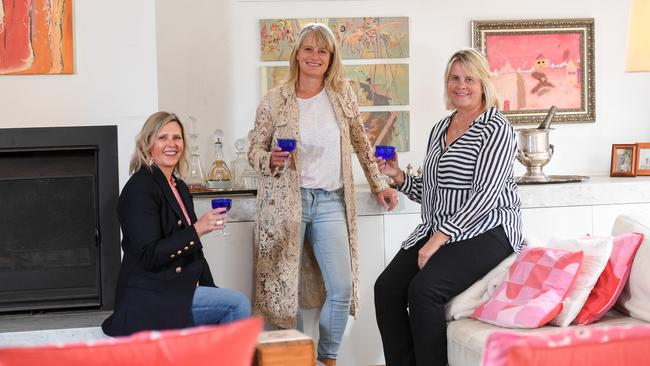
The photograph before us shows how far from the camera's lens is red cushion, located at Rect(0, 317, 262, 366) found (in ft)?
5.44

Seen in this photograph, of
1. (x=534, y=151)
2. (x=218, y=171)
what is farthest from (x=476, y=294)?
(x=218, y=171)

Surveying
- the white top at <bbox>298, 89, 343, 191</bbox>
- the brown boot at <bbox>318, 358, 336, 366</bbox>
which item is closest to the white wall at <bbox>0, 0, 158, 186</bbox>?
the white top at <bbox>298, 89, 343, 191</bbox>

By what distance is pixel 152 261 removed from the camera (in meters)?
3.27

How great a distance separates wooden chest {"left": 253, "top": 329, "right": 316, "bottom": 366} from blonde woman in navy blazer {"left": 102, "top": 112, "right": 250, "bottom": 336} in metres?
0.51

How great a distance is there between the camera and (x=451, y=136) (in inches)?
148

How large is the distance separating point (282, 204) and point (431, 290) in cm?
77

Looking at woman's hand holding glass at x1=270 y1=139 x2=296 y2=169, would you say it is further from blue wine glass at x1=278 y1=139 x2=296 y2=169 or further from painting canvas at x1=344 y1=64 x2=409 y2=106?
painting canvas at x1=344 y1=64 x2=409 y2=106

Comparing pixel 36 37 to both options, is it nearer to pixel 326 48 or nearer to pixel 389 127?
pixel 326 48

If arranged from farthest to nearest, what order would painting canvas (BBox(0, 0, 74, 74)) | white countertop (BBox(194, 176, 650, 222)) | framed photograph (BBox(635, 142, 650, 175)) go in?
framed photograph (BBox(635, 142, 650, 175))
white countertop (BBox(194, 176, 650, 222))
painting canvas (BBox(0, 0, 74, 74))

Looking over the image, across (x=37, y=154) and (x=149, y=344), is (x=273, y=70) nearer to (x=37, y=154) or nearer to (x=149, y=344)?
(x=37, y=154)

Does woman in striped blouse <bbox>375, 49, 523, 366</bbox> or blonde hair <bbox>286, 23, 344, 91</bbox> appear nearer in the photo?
woman in striped blouse <bbox>375, 49, 523, 366</bbox>

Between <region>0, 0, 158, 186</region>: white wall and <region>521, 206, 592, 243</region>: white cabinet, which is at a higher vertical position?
<region>0, 0, 158, 186</region>: white wall

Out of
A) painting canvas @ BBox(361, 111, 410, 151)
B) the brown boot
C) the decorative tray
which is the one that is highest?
painting canvas @ BBox(361, 111, 410, 151)

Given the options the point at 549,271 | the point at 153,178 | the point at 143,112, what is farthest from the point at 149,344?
the point at 143,112
